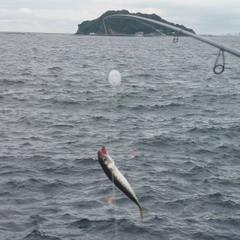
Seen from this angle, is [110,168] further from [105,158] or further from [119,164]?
[119,164]

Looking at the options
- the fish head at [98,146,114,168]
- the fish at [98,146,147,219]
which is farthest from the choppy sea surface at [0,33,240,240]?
the fish head at [98,146,114,168]

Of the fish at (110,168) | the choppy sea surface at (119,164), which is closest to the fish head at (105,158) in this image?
the fish at (110,168)

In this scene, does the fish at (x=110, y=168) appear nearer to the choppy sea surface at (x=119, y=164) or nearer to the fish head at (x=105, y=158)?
the fish head at (x=105, y=158)

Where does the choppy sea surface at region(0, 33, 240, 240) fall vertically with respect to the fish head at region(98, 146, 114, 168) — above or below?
below

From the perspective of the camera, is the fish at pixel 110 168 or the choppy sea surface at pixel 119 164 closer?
the fish at pixel 110 168

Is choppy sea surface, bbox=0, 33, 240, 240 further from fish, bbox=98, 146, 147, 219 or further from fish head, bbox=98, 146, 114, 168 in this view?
fish head, bbox=98, 146, 114, 168

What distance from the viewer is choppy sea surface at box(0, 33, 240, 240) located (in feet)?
35.8

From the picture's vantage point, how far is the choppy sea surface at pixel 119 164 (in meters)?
10.9

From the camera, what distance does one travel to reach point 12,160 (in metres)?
15.2

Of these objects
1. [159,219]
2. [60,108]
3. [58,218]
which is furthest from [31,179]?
[60,108]

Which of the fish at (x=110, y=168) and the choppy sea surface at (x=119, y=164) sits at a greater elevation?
the fish at (x=110, y=168)

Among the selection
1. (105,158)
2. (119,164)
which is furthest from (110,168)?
(119,164)

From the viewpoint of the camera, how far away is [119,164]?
15266 millimetres

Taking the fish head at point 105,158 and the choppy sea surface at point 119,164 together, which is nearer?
the fish head at point 105,158
